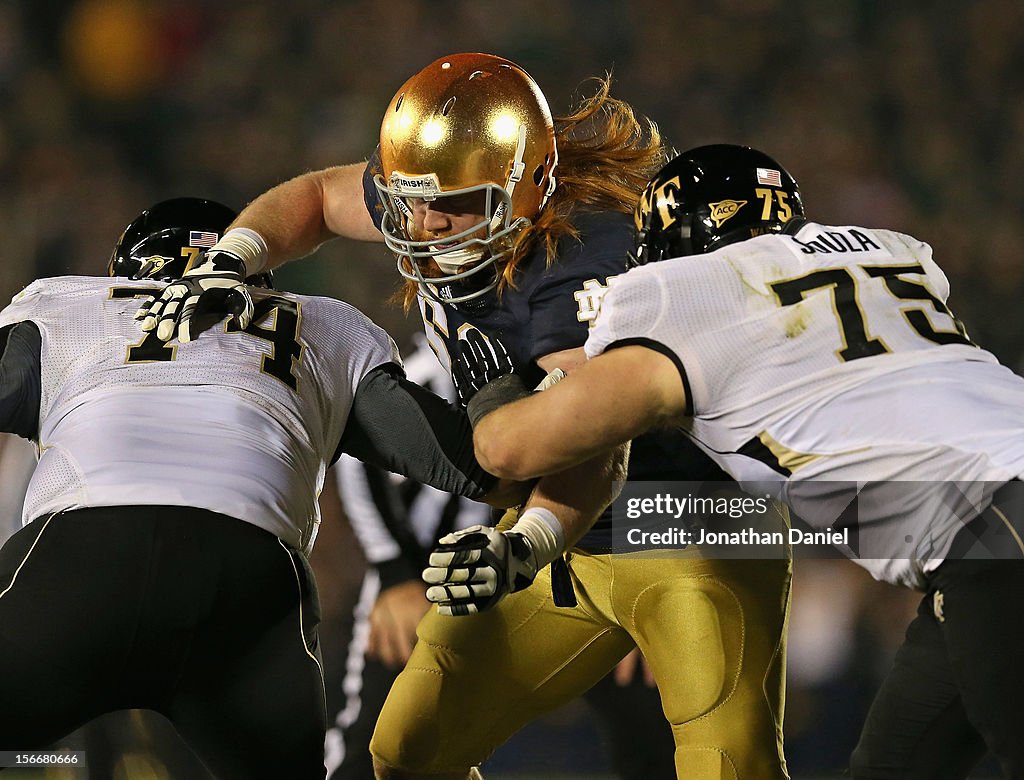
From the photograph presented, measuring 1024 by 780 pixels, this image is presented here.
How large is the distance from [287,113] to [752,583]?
2789 mm

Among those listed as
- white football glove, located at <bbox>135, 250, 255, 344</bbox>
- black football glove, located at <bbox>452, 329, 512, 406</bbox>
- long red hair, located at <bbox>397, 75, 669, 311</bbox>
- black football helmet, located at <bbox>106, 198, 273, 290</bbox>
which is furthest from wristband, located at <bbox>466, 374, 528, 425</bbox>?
black football helmet, located at <bbox>106, 198, 273, 290</bbox>

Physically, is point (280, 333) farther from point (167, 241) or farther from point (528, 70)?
point (528, 70)

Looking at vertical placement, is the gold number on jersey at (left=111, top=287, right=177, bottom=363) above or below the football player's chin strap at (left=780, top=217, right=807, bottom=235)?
below

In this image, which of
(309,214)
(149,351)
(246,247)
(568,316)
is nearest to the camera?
(149,351)

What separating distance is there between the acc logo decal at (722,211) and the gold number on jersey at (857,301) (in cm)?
25

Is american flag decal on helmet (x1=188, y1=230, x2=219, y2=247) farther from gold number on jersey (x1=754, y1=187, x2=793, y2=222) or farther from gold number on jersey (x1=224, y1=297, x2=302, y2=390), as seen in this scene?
gold number on jersey (x1=754, y1=187, x2=793, y2=222)

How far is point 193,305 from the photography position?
1.87 meters

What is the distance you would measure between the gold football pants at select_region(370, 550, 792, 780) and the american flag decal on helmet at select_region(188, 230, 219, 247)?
0.85 m

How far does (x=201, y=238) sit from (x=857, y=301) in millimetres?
1313

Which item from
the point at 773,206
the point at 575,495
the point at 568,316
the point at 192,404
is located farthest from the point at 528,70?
the point at 192,404

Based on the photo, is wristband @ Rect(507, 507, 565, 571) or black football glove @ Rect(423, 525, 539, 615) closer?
black football glove @ Rect(423, 525, 539, 615)

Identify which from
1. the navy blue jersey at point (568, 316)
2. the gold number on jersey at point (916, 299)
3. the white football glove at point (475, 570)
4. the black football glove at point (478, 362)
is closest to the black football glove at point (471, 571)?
the white football glove at point (475, 570)

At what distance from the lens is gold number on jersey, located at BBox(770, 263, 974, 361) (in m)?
1.58

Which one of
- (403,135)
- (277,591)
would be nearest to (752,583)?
(277,591)
